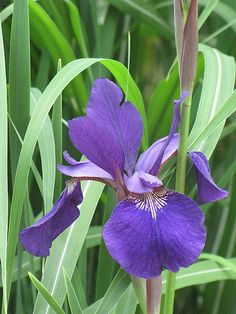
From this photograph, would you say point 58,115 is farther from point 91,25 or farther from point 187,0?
point 91,25

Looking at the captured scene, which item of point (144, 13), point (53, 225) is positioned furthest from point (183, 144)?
point (144, 13)

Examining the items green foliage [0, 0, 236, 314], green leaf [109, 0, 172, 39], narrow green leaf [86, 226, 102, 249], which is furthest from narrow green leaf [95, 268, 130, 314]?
green leaf [109, 0, 172, 39]

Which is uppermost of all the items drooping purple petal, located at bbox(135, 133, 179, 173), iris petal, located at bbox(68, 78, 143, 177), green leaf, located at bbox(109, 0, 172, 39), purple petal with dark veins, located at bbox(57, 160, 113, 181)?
green leaf, located at bbox(109, 0, 172, 39)

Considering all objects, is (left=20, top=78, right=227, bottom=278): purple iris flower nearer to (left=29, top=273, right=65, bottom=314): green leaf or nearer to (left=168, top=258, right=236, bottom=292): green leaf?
(left=29, top=273, right=65, bottom=314): green leaf

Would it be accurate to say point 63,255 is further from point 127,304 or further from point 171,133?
point 171,133

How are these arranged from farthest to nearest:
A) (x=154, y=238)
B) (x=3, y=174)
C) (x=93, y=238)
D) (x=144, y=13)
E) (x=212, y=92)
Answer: (x=144, y=13)
(x=93, y=238)
(x=212, y=92)
(x=3, y=174)
(x=154, y=238)

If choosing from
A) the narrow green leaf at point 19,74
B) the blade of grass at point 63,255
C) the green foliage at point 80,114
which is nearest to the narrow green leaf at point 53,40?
the green foliage at point 80,114

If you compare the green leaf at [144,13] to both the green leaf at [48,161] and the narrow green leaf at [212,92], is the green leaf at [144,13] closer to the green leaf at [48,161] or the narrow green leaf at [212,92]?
the narrow green leaf at [212,92]
